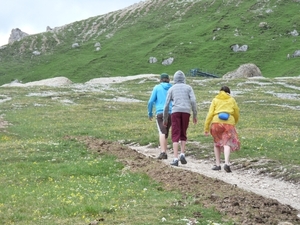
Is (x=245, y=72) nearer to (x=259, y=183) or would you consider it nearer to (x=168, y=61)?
(x=168, y=61)

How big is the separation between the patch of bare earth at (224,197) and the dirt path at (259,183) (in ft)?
3.78

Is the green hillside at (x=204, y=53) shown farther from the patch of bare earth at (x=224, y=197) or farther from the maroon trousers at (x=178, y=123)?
the patch of bare earth at (x=224, y=197)

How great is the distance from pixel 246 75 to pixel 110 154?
93.9m

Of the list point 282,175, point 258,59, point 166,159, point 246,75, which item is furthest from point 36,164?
point 258,59

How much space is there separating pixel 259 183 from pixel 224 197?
16.2 feet

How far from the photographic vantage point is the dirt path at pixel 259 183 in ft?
54.1

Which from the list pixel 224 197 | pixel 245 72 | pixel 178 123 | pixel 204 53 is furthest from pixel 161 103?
pixel 204 53

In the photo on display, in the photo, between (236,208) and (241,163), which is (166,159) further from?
(236,208)

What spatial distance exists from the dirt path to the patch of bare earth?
1.15 m

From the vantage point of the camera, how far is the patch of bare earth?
12.8 m

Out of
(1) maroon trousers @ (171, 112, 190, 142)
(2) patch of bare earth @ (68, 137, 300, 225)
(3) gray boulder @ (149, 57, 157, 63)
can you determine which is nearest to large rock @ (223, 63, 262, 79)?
(3) gray boulder @ (149, 57, 157, 63)

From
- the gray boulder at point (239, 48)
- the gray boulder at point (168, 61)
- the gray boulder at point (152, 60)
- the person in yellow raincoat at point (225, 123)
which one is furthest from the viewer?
the gray boulder at point (152, 60)

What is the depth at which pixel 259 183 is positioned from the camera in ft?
62.1

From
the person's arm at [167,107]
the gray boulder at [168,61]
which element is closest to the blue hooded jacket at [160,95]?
the person's arm at [167,107]
